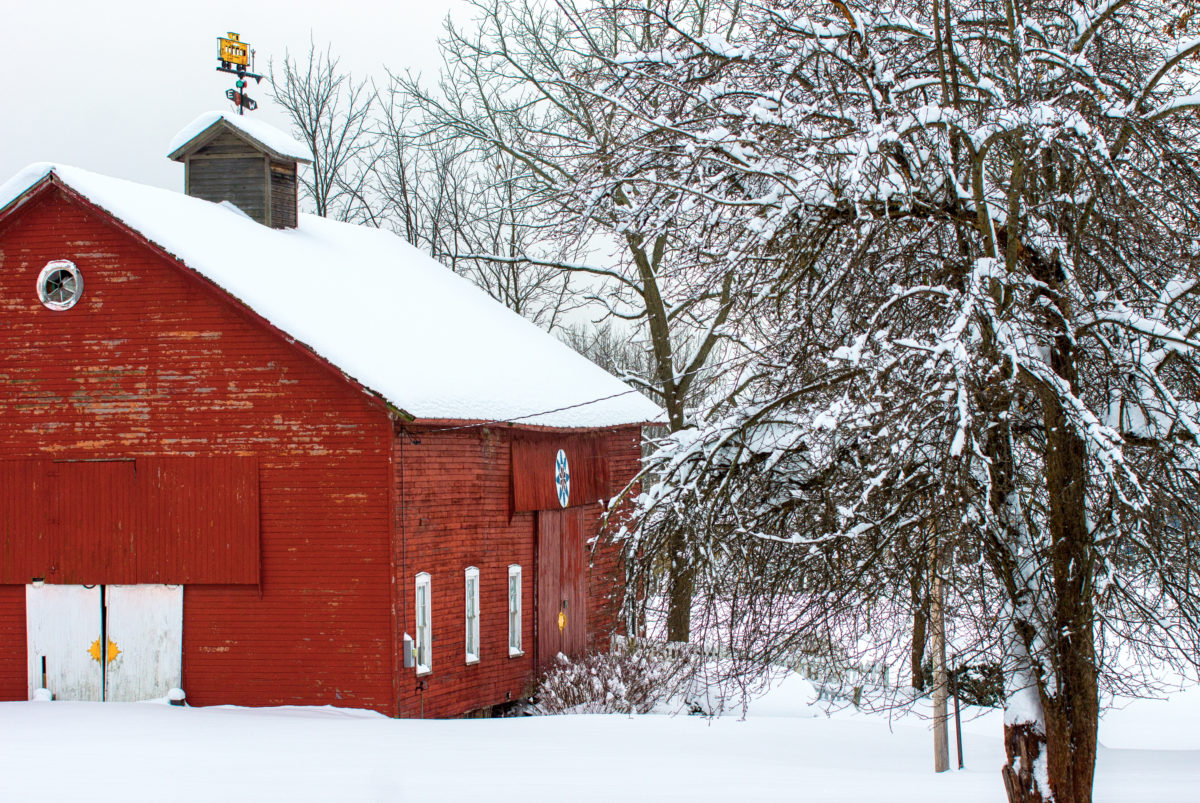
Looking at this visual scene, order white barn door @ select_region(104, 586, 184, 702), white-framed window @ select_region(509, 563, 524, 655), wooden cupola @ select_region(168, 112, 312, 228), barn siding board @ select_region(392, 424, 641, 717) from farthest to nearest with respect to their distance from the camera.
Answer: wooden cupola @ select_region(168, 112, 312, 228)
white-framed window @ select_region(509, 563, 524, 655)
white barn door @ select_region(104, 586, 184, 702)
barn siding board @ select_region(392, 424, 641, 717)

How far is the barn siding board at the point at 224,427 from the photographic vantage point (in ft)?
51.0

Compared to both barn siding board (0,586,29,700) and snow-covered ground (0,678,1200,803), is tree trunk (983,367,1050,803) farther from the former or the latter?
barn siding board (0,586,29,700)

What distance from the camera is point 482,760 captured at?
12.8m

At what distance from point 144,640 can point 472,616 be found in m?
4.38

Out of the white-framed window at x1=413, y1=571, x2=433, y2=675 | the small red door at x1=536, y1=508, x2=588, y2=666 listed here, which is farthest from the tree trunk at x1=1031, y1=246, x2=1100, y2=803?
the small red door at x1=536, y1=508, x2=588, y2=666

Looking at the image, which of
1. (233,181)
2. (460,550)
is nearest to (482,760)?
(460,550)

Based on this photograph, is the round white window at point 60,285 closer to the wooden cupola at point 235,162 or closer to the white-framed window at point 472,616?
the wooden cupola at point 235,162

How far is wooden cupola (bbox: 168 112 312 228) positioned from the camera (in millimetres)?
20828

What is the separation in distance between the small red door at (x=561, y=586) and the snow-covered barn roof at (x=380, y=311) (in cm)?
173

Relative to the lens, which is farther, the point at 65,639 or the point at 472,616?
the point at 472,616

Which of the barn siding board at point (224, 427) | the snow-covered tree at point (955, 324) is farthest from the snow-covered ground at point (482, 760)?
the snow-covered tree at point (955, 324)

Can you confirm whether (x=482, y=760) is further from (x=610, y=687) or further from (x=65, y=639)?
(x=65, y=639)

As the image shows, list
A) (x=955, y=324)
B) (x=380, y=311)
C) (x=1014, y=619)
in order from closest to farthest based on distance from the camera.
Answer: (x=955, y=324) < (x=1014, y=619) < (x=380, y=311)

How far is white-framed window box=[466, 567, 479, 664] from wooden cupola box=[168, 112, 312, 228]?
24.8 feet
